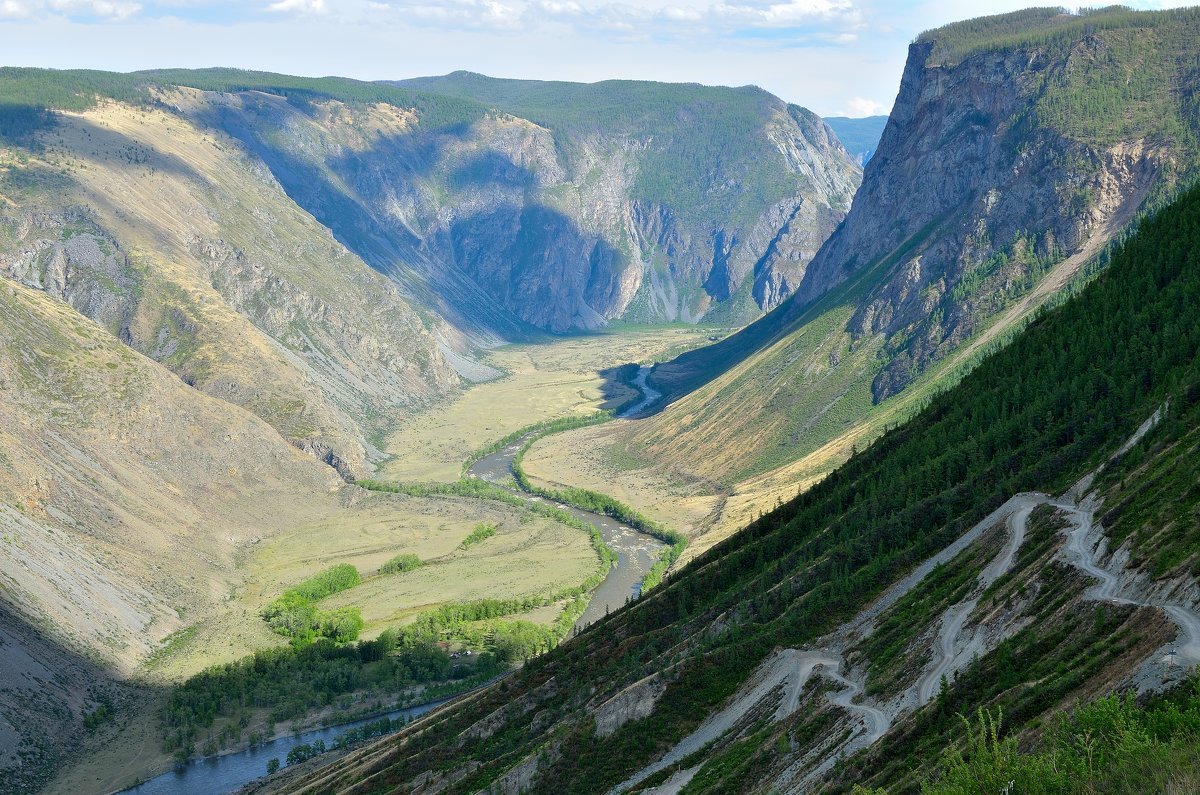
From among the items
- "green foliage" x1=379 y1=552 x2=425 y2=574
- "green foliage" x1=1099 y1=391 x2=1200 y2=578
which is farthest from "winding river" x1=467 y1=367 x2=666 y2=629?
"green foliage" x1=1099 y1=391 x2=1200 y2=578

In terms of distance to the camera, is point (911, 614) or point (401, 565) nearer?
point (911, 614)

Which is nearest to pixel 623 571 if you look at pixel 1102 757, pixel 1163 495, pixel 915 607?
pixel 915 607

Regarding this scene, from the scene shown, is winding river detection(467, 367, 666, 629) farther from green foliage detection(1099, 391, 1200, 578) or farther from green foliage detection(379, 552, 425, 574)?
green foliage detection(1099, 391, 1200, 578)

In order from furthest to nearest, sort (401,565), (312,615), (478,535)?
(478,535) < (401,565) < (312,615)

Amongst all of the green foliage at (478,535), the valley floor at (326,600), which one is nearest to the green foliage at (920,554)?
the valley floor at (326,600)

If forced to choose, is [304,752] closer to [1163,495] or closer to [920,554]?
[920,554]
